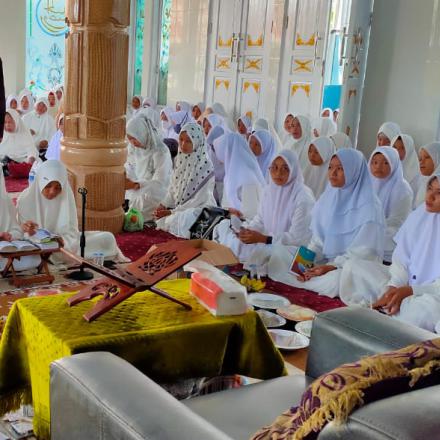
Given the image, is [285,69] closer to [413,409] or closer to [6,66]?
[6,66]

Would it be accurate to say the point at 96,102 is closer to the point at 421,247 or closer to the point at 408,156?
the point at 421,247

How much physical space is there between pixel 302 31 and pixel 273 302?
4.90 meters

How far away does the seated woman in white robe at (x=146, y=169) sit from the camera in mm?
5820

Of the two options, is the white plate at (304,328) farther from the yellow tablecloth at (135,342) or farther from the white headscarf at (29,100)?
the white headscarf at (29,100)

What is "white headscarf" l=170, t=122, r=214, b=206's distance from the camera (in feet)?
18.2

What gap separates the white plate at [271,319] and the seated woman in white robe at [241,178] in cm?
218

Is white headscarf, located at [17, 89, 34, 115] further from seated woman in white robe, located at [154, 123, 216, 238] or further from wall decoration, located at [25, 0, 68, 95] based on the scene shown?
seated woman in white robe, located at [154, 123, 216, 238]

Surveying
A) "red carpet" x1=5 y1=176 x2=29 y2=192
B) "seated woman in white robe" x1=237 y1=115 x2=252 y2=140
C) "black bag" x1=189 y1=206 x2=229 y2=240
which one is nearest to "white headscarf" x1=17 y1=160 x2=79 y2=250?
"black bag" x1=189 y1=206 x2=229 y2=240

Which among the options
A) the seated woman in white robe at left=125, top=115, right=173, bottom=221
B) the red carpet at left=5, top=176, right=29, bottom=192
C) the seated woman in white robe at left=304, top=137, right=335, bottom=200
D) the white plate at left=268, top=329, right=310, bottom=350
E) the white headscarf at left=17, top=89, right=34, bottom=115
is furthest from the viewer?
the white headscarf at left=17, top=89, right=34, bottom=115

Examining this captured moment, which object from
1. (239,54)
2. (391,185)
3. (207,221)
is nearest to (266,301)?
(207,221)

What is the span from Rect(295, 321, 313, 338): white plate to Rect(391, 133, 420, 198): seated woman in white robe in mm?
3297

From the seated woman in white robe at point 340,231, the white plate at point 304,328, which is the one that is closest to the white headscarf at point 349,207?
the seated woman in white robe at point 340,231

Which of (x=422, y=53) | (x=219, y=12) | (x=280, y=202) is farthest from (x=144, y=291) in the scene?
(x=219, y=12)

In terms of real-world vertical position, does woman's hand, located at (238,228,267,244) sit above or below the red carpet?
above
